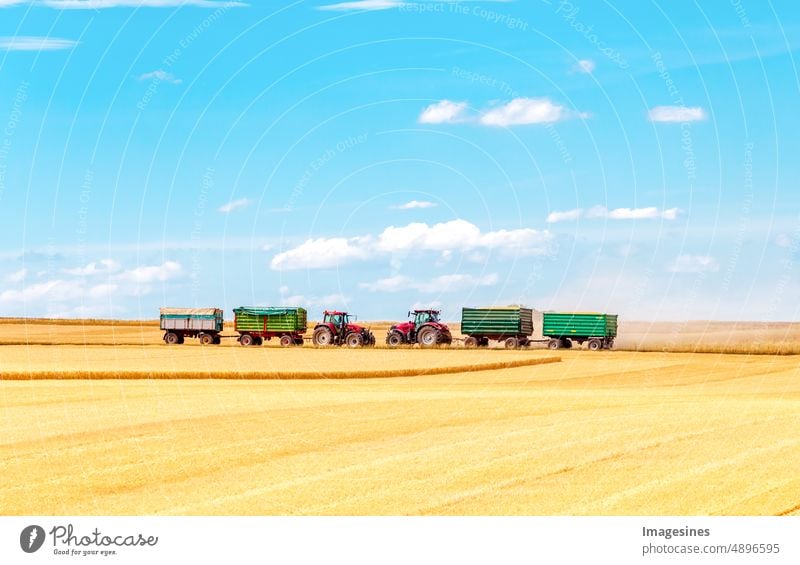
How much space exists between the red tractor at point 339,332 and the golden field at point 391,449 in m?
33.8

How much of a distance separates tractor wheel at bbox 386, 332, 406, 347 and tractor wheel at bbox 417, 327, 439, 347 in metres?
1.48

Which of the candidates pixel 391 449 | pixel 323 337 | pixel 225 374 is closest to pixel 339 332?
pixel 323 337

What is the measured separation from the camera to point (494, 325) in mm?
83438

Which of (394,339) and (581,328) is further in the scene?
(581,328)

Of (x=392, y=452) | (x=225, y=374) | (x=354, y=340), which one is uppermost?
(x=354, y=340)

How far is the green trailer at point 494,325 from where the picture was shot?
273 feet

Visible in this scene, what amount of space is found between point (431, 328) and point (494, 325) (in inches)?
311

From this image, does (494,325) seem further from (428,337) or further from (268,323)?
(268,323)

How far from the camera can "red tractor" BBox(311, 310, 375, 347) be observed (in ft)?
259

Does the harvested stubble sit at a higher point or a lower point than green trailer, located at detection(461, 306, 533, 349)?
lower

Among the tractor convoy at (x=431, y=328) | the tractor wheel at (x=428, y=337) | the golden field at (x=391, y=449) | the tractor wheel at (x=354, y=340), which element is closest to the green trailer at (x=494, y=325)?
the tractor convoy at (x=431, y=328)
